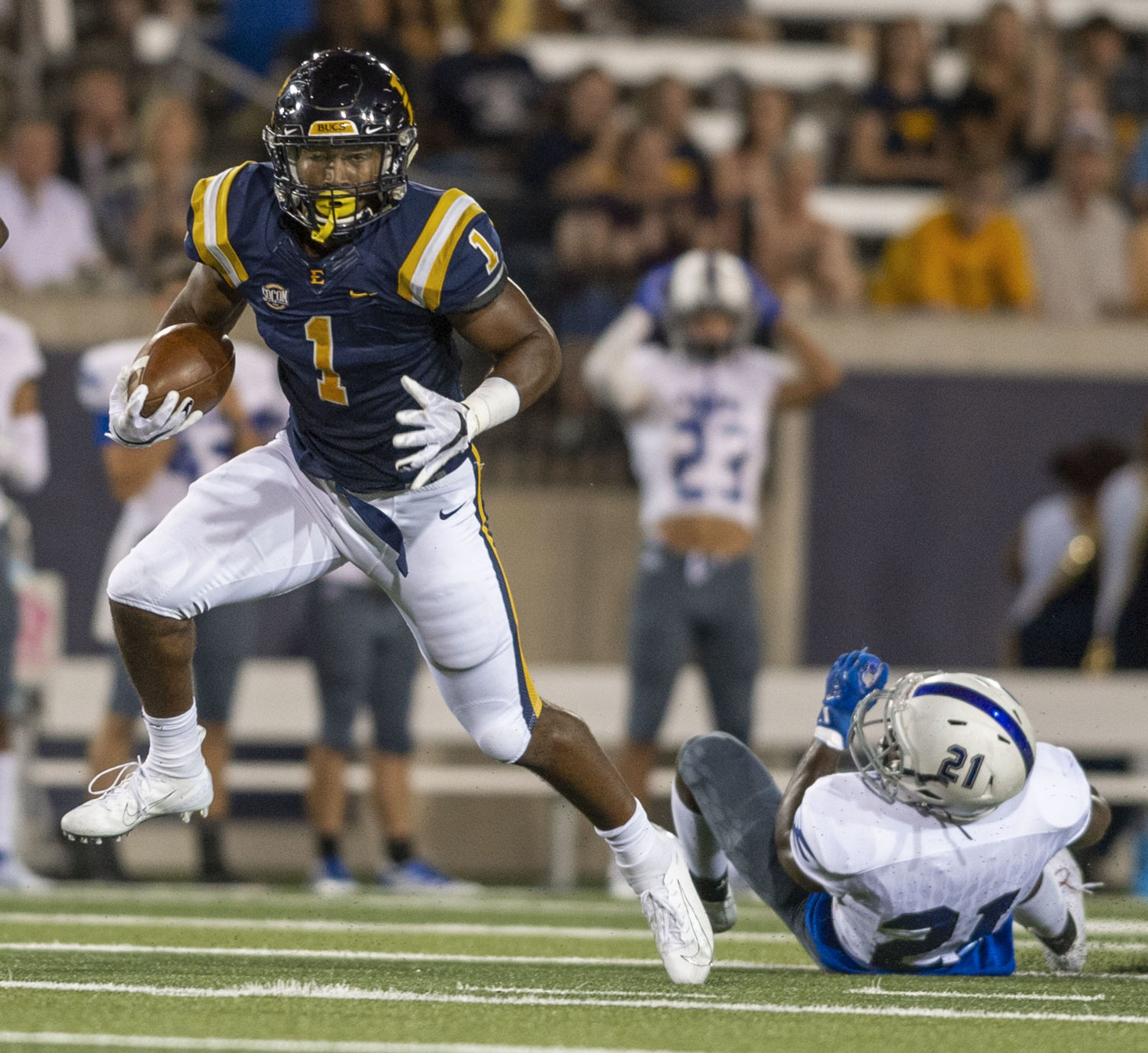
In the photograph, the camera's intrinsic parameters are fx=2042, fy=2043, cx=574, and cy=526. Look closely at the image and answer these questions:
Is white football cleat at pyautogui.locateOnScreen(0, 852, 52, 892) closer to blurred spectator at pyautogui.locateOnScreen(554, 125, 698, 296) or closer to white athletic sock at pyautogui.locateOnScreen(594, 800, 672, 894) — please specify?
white athletic sock at pyautogui.locateOnScreen(594, 800, 672, 894)

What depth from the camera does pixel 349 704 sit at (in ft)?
22.4

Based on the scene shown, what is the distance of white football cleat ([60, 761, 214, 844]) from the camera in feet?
13.4

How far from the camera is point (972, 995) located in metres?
3.93

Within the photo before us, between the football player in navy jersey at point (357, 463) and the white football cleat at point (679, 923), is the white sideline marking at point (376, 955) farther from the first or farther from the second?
the football player in navy jersey at point (357, 463)

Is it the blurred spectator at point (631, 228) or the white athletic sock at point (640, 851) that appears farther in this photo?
the blurred spectator at point (631, 228)

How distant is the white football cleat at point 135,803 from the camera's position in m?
4.10

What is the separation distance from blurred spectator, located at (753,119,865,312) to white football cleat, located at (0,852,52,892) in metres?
4.07

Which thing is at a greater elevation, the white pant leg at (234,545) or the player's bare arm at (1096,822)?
the white pant leg at (234,545)

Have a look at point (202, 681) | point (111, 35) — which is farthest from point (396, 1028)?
point (111, 35)

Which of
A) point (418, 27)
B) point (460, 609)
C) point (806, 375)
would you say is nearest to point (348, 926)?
point (460, 609)

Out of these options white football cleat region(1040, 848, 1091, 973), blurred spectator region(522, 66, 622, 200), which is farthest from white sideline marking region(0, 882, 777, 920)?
blurred spectator region(522, 66, 622, 200)

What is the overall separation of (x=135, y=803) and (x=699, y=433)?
3260mm

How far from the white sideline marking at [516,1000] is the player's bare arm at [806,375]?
379 centimetres

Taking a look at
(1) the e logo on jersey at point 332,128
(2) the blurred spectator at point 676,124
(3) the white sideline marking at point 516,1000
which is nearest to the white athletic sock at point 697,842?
(3) the white sideline marking at point 516,1000
